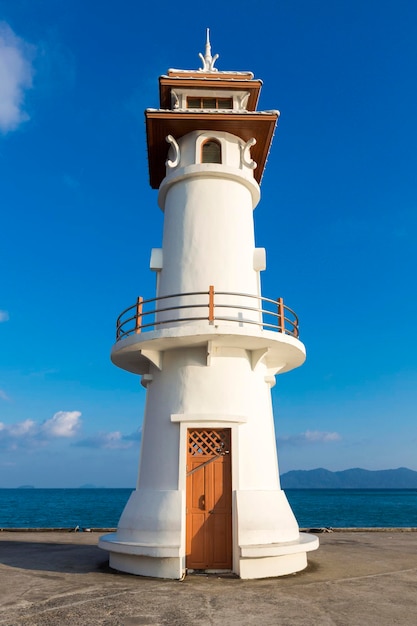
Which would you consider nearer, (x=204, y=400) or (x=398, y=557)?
(x=204, y=400)

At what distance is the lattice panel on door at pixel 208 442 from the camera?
11.6 metres

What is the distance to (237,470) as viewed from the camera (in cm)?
1137

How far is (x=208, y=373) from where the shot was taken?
11984mm

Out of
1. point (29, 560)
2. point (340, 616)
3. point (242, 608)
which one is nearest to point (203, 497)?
point (242, 608)

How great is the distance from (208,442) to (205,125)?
8.55 meters

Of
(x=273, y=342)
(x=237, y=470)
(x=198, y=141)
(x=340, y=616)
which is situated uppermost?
(x=198, y=141)

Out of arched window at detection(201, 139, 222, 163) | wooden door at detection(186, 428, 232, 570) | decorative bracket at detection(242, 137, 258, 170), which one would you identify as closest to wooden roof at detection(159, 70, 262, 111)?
decorative bracket at detection(242, 137, 258, 170)

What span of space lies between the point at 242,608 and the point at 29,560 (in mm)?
6832

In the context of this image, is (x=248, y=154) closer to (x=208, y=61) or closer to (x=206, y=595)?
(x=208, y=61)

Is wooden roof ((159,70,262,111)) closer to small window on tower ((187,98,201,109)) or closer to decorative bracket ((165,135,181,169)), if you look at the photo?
small window on tower ((187,98,201,109))

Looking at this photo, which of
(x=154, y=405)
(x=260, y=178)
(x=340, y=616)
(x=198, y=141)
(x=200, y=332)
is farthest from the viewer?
(x=260, y=178)

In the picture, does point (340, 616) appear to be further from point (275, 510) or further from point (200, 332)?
point (200, 332)

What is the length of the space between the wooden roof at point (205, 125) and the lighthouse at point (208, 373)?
32mm

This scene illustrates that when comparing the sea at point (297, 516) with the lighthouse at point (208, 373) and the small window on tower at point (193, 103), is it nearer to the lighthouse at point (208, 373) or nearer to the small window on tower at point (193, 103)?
the lighthouse at point (208, 373)
